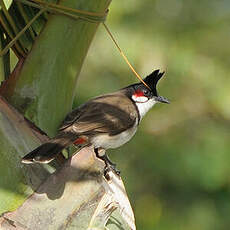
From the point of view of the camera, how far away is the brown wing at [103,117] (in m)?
2.21

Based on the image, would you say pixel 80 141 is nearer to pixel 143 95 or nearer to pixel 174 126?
pixel 143 95

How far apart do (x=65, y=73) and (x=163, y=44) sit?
1640 mm

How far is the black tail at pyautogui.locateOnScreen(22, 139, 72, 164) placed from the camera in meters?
1.41

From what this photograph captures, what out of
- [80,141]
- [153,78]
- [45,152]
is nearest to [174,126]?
[153,78]

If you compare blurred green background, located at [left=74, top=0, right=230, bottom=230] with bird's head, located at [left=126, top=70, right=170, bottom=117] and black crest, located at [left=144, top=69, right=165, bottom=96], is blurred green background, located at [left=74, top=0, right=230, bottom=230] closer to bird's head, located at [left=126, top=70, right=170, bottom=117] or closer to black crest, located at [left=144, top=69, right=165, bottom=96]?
bird's head, located at [left=126, top=70, right=170, bottom=117]

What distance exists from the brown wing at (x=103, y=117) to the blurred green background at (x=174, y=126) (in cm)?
51

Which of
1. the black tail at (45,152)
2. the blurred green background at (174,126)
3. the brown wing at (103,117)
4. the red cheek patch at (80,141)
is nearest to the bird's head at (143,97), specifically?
the brown wing at (103,117)

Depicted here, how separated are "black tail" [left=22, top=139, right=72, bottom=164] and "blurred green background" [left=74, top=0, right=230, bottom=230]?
1.42 m

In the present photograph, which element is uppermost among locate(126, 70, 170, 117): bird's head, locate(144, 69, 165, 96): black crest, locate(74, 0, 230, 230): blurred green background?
locate(144, 69, 165, 96): black crest

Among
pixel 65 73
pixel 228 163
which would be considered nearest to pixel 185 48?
pixel 228 163

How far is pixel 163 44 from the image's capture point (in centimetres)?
319

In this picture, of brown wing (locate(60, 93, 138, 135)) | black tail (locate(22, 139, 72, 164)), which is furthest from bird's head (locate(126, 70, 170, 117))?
black tail (locate(22, 139, 72, 164))

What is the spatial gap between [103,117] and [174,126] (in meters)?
0.88

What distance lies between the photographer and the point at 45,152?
4.84ft
